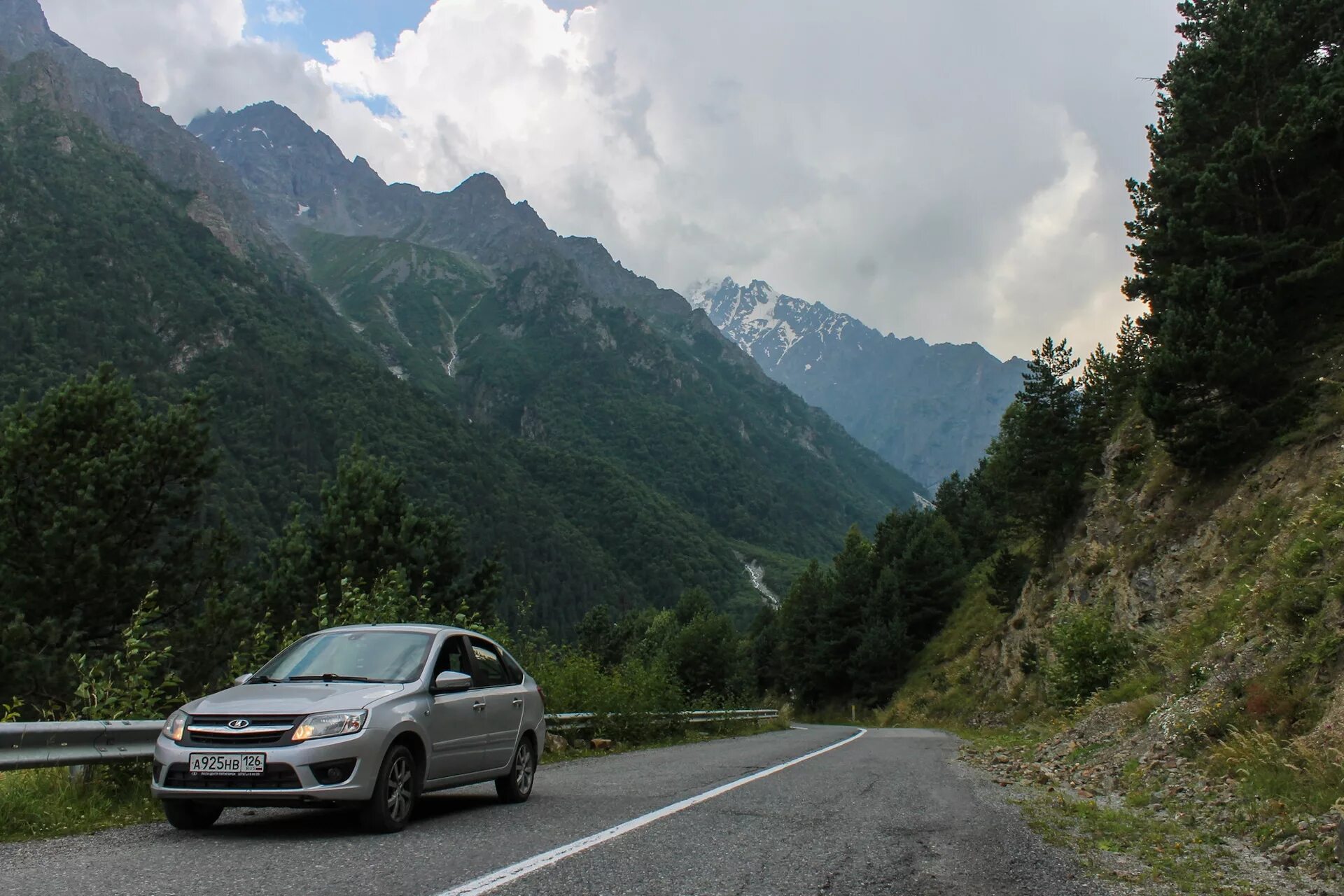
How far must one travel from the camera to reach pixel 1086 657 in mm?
22000

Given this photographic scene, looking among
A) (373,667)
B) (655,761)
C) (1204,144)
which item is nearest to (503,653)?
(373,667)

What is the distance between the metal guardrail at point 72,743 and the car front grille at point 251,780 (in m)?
1.24

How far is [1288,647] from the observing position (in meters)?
10.8

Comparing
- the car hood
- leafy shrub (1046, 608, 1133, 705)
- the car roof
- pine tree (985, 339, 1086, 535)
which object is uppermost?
pine tree (985, 339, 1086, 535)

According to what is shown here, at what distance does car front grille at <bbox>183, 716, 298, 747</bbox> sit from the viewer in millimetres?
6664

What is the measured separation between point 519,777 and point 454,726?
161cm

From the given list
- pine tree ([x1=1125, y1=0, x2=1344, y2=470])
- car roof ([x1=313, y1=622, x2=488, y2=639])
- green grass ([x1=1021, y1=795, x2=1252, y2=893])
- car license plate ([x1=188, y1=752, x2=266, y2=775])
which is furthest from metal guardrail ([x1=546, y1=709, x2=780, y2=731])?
pine tree ([x1=1125, y1=0, x2=1344, y2=470])

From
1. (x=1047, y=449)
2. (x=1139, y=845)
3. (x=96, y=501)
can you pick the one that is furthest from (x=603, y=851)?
(x=1047, y=449)

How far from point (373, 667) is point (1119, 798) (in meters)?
7.93

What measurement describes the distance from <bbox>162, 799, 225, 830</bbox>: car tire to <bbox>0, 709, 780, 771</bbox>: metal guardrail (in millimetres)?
867

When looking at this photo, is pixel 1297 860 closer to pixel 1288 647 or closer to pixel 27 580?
pixel 1288 647

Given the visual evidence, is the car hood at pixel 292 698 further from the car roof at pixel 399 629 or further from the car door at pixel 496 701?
the car door at pixel 496 701

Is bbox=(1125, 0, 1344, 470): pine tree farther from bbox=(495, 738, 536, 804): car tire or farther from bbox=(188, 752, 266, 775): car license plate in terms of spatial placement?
bbox=(188, 752, 266, 775): car license plate

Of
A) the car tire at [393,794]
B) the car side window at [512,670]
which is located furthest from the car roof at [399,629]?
the car tire at [393,794]
